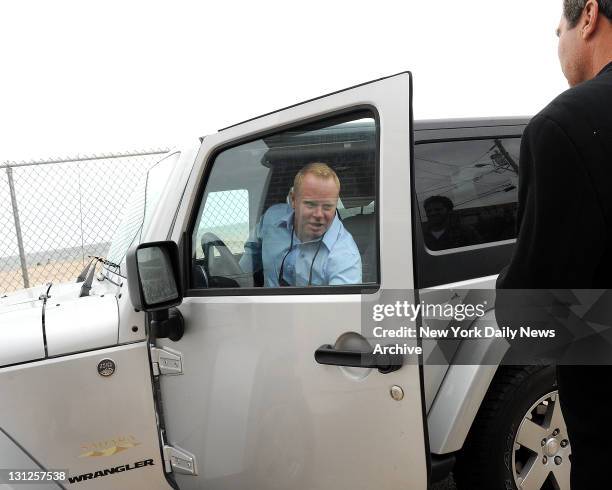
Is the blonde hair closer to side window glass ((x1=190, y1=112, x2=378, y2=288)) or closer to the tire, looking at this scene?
side window glass ((x1=190, y1=112, x2=378, y2=288))

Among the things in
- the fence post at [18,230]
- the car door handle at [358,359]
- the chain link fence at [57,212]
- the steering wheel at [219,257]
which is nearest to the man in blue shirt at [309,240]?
the steering wheel at [219,257]

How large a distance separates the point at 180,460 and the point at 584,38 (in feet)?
6.14

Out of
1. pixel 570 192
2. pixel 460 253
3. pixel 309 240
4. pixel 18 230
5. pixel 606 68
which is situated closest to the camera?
pixel 570 192

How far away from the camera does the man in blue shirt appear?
1.93 meters

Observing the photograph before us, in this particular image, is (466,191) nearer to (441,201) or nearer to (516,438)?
(441,201)

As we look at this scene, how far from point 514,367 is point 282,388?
950 mm

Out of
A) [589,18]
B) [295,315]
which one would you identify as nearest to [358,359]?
[295,315]

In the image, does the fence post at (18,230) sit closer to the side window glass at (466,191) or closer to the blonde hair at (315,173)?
the blonde hair at (315,173)

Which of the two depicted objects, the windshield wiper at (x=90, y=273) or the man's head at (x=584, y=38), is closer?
the man's head at (x=584, y=38)

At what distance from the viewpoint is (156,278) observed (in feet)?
6.21

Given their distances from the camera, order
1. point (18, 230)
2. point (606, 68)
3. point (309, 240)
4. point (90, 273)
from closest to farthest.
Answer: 1. point (606, 68)
2. point (309, 240)
3. point (90, 273)
4. point (18, 230)

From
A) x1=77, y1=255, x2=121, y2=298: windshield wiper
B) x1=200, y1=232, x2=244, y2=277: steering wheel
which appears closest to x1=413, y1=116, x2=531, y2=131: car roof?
x1=200, y1=232, x2=244, y2=277: steering wheel

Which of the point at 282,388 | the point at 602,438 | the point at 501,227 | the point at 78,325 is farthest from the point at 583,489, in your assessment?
the point at 78,325

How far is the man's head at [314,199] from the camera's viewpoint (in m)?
1.97
